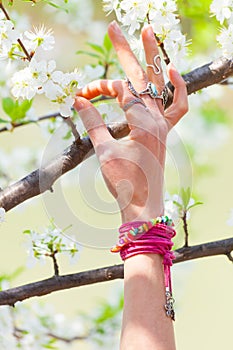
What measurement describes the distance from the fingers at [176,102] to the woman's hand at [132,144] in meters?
0.02

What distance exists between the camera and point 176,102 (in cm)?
96

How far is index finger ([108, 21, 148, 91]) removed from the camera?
2.99 ft

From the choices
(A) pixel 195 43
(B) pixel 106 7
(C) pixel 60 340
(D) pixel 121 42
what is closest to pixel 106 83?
(D) pixel 121 42

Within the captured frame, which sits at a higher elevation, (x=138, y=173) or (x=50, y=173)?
(x=50, y=173)

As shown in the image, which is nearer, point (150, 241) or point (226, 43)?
point (150, 241)

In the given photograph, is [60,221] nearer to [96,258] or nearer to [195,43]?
[195,43]

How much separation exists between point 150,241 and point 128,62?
0.23 m

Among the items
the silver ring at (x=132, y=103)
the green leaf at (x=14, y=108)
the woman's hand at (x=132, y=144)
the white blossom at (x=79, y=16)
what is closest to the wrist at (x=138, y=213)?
the woman's hand at (x=132, y=144)

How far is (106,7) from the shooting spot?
1.15 metres

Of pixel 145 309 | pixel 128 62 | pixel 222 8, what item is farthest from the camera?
pixel 222 8

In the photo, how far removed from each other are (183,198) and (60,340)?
0.92 meters

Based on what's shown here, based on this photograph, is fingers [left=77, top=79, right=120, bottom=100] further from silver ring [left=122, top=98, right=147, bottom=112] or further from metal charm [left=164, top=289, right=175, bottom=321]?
metal charm [left=164, top=289, right=175, bottom=321]

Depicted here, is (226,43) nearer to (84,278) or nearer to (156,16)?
(156,16)

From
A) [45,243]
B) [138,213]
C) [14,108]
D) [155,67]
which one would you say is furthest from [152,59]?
[14,108]
